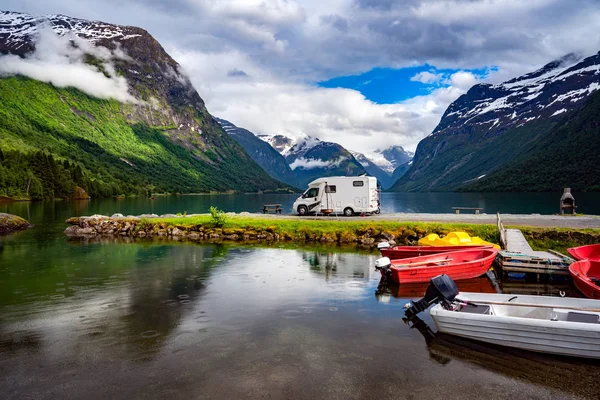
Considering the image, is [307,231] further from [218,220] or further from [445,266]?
[445,266]

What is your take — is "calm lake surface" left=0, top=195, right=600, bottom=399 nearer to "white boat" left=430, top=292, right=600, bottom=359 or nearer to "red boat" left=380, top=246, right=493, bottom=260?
"white boat" left=430, top=292, right=600, bottom=359

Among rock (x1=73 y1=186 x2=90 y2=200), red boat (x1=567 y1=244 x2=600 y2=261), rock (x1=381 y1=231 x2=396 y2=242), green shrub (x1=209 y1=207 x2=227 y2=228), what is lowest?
red boat (x1=567 y1=244 x2=600 y2=261)

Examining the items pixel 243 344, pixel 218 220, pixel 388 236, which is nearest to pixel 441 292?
pixel 243 344

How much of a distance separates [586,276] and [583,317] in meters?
8.85

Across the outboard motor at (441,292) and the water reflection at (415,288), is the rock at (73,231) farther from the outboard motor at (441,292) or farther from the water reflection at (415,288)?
the outboard motor at (441,292)

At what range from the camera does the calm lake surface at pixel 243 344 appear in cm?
973

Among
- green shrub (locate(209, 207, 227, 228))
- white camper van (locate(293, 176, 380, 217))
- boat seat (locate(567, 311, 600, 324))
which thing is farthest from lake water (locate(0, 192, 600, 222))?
boat seat (locate(567, 311, 600, 324))

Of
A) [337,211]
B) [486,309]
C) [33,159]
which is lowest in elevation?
[486,309]

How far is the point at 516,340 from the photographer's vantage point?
11.8m

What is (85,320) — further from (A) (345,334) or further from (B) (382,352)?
(B) (382,352)

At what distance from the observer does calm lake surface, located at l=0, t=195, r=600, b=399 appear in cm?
973

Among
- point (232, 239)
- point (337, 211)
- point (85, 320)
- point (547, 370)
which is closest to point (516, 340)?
point (547, 370)

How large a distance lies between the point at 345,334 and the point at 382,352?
179cm

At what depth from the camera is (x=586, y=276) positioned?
19203mm
